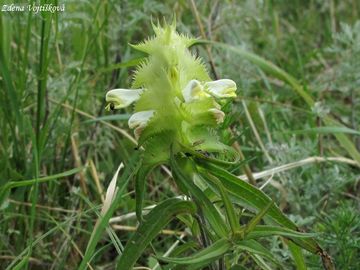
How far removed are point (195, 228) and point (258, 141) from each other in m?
0.80

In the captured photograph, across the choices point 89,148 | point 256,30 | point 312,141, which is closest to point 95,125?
point 89,148

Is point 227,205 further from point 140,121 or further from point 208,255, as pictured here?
point 140,121

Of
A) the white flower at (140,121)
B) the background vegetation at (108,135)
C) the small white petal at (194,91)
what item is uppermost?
the small white petal at (194,91)

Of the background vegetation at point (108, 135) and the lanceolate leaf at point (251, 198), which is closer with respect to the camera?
the lanceolate leaf at point (251, 198)

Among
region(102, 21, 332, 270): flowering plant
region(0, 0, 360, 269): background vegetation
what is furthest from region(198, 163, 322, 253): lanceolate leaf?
region(0, 0, 360, 269): background vegetation

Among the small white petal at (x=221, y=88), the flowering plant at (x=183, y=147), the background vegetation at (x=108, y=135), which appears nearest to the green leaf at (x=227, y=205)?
the flowering plant at (x=183, y=147)

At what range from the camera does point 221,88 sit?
3.76 ft

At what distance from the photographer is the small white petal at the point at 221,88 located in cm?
113

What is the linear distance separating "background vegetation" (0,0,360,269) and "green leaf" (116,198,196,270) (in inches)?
10.3

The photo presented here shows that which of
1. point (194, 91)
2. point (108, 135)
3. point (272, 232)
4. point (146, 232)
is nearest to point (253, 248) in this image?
point (272, 232)

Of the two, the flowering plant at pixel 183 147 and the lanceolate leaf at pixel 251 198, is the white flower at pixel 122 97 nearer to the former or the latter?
the flowering plant at pixel 183 147

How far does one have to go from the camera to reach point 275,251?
5.46 feet

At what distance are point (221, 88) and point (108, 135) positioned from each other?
41.4 inches

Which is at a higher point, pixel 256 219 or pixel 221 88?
pixel 221 88
